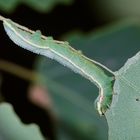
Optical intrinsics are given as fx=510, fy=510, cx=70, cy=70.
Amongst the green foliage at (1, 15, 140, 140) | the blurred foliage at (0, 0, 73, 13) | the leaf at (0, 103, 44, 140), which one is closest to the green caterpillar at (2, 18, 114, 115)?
the leaf at (0, 103, 44, 140)

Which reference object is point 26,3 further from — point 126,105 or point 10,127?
point 126,105

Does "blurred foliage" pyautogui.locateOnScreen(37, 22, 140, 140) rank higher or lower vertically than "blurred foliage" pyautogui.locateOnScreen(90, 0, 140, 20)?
lower

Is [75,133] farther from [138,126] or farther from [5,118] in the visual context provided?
[138,126]

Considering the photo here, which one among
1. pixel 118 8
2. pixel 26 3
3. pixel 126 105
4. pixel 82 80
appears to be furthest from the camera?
pixel 118 8

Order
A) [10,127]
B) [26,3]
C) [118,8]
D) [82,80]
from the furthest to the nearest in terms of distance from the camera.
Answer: [118,8]
[82,80]
[26,3]
[10,127]

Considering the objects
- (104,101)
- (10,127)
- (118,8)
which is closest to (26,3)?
(118,8)

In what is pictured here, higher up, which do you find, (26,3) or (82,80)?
(26,3)

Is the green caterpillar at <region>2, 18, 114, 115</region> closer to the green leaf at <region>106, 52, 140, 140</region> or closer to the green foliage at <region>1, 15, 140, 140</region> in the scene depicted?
the green leaf at <region>106, 52, 140, 140</region>

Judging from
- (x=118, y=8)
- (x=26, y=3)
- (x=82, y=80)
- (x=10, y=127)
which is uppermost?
(x=118, y=8)
